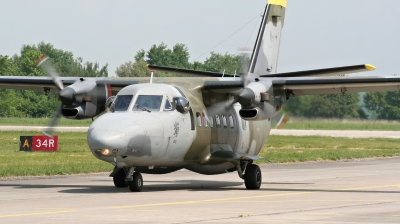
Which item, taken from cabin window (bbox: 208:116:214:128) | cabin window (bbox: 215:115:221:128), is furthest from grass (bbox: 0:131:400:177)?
cabin window (bbox: 208:116:214:128)

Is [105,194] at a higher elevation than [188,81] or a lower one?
lower

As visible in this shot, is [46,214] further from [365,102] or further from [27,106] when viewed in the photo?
[27,106]

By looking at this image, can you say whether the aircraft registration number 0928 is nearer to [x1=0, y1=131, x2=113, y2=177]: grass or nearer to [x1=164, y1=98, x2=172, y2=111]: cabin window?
[x1=0, y1=131, x2=113, y2=177]: grass

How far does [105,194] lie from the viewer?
18.5 meters

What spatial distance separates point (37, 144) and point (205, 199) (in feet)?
76.0

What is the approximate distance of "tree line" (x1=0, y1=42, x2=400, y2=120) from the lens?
37.5 meters

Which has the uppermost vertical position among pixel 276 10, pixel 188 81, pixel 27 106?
pixel 276 10

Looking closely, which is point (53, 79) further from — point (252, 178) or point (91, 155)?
point (91, 155)

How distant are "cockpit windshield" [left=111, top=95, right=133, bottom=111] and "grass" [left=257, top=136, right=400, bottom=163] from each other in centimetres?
1600

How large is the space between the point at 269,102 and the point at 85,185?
5.59 meters

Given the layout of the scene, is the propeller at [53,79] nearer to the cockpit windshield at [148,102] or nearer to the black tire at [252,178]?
the cockpit windshield at [148,102]

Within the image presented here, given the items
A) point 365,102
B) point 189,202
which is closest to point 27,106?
point 365,102

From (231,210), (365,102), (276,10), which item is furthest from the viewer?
(365,102)

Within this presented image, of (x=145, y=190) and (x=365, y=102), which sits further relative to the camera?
(x=365, y=102)
